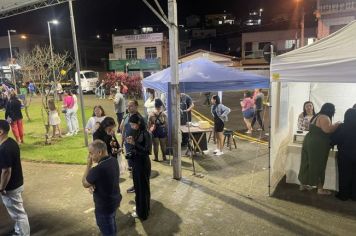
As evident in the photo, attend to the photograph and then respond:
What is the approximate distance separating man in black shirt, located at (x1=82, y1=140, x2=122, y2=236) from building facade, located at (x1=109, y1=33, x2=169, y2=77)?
1382 inches

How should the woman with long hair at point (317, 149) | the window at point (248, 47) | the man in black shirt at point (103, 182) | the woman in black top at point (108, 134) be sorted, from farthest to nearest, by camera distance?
the window at point (248, 47) → the woman with long hair at point (317, 149) → the woman in black top at point (108, 134) → the man in black shirt at point (103, 182)

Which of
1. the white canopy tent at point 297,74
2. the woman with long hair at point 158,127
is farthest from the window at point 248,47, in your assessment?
the woman with long hair at point 158,127

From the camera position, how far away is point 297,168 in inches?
272

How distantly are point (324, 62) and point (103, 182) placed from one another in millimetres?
4059

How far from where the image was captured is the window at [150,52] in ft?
133

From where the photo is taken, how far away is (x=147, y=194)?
5.56 meters

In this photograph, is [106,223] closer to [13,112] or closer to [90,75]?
[13,112]

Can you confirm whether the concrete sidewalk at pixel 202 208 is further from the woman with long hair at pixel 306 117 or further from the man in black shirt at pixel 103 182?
the woman with long hair at pixel 306 117

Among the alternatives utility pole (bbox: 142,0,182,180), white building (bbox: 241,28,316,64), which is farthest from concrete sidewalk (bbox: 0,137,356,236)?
white building (bbox: 241,28,316,64)

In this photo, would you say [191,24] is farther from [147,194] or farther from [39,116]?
[147,194]

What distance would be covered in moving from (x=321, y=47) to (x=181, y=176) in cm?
409

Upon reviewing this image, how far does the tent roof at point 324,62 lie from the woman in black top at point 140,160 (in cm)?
268

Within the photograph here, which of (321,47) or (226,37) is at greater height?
(226,37)

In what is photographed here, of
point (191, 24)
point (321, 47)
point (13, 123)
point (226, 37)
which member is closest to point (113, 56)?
point (226, 37)
